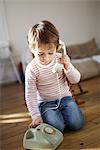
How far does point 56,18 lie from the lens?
3482 mm

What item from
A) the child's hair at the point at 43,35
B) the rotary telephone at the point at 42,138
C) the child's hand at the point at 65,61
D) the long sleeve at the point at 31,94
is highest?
the child's hair at the point at 43,35

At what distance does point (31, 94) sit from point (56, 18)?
2329 mm

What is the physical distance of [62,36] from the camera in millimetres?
3564

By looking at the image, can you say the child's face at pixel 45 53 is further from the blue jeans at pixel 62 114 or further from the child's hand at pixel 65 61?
the blue jeans at pixel 62 114

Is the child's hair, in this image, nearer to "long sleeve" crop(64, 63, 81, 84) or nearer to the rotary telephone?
"long sleeve" crop(64, 63, 81, 84)

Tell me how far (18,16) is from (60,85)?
6.55ft

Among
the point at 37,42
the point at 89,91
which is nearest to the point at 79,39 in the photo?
the point at 89,91

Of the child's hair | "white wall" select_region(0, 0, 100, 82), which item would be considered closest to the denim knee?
the child's hair

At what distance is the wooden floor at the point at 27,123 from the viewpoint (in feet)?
4.15

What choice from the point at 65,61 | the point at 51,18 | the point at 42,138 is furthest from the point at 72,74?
the point at 51,18

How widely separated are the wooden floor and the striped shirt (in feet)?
0.70

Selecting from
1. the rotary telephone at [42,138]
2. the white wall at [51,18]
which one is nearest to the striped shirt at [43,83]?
the rotary telephone at [42,138]

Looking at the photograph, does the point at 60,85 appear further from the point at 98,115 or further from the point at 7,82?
the point at 7,82

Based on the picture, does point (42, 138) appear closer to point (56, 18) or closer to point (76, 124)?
point (76, 124)
